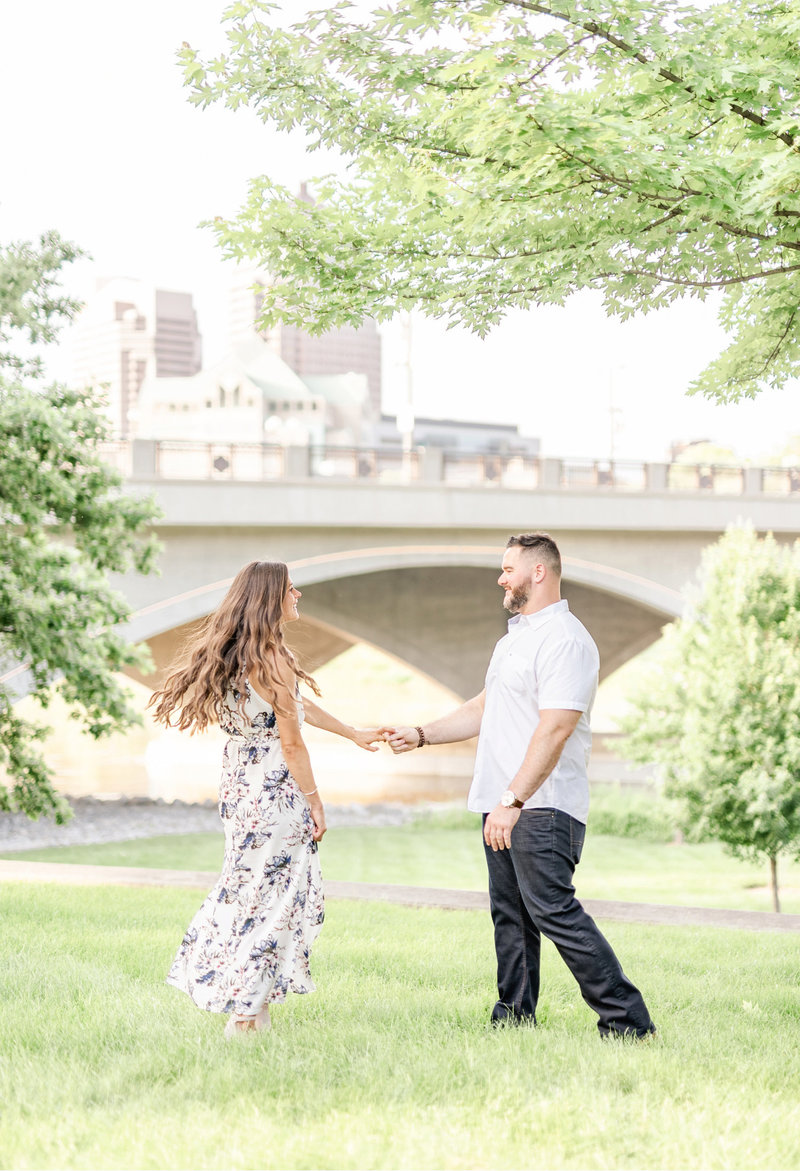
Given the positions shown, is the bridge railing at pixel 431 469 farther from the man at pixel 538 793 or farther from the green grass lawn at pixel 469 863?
the man at pixel 538 793

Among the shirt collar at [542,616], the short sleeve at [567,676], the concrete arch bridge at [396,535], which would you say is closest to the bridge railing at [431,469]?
the concrete arch bridge at [396,535]

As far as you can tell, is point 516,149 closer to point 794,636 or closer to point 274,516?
point 794,636

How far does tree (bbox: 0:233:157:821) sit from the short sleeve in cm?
727

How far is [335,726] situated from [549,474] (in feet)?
62.7

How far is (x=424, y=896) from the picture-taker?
7754 mm

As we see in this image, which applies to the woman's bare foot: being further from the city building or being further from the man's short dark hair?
the city building

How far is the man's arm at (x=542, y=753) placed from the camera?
12.1ft

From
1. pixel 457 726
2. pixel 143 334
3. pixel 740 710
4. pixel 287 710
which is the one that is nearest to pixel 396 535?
pixel 740 710

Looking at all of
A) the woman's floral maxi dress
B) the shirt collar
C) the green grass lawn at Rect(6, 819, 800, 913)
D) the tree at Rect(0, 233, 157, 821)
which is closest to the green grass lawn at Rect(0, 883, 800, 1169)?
the woman's floral maxi dress

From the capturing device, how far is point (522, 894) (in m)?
3.80

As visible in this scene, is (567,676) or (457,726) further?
(457,726)

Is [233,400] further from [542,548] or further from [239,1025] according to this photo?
[239,1025]

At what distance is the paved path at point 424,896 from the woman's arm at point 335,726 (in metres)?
3.04

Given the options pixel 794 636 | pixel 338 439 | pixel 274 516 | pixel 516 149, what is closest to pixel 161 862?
pixel 274 516
